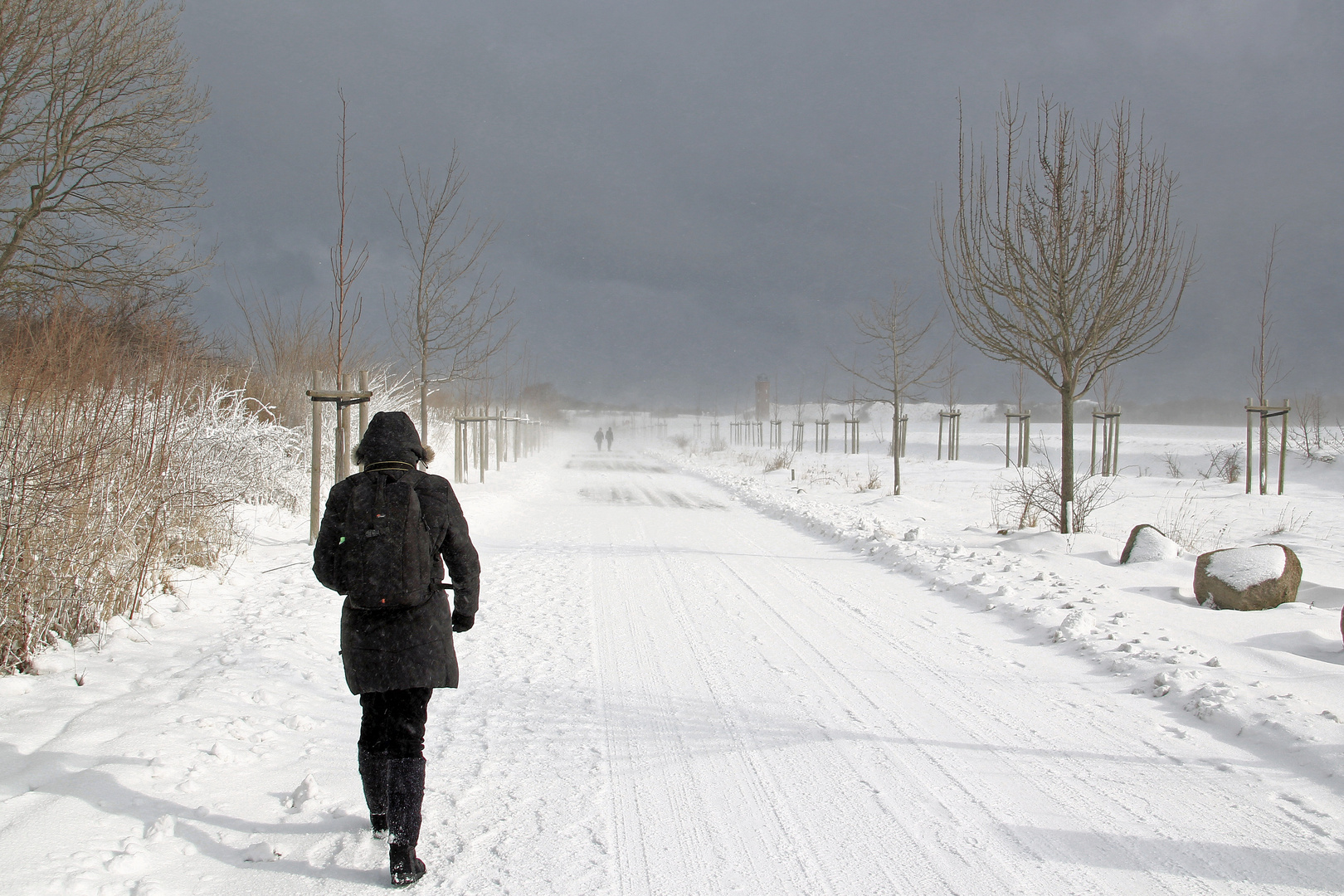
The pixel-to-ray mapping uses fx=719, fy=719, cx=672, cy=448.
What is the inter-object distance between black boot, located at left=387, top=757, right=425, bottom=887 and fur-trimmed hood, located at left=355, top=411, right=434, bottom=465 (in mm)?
1174

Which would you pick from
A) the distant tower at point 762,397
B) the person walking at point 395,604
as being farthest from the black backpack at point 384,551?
Answer: the distant tower at point 762,397

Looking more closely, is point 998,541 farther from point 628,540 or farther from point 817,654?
point 817,654

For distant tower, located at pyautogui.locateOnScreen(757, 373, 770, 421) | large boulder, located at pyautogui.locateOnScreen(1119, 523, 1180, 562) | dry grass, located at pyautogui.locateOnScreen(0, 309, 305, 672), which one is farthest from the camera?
distant tower, located at pyautogui.locateOnScreen(757, 373, 770, 421)

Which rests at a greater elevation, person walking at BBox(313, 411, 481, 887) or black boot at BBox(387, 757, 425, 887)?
person walking at BBox(313, 411, 481, 887)

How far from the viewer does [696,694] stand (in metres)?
4.58

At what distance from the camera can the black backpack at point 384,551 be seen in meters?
2.70

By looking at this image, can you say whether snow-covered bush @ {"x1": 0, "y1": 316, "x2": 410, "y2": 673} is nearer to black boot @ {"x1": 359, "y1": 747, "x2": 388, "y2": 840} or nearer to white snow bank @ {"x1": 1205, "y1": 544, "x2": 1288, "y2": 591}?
black boot @ {"x1": 359, "y1": 747, "x2": 388, "y2": 840}

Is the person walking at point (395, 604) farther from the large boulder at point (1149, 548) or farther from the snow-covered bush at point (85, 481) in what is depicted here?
the large boulder at point (1149, 548)

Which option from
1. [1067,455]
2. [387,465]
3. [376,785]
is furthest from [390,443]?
[1067,455]

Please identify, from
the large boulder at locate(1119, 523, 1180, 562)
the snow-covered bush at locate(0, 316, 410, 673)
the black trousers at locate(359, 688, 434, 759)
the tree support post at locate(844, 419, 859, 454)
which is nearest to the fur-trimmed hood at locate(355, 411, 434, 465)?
the black trousers at locate(359, 688, 434, 759)

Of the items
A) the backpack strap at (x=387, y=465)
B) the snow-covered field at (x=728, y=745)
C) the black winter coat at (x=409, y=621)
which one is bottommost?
the snow-covered field at (x=728, y=745)

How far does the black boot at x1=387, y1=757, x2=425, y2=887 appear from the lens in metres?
2.63

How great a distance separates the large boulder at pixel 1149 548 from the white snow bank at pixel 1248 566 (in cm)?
161

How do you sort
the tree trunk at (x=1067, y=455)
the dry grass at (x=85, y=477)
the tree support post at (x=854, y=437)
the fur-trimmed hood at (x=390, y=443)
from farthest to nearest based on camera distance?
the tree support post at (x=854, y=437) → the tree trunk at (x=1067, y=455) → the dry grass at (x=85, y=477) → the fur-trimmed hood at (x=390, y=443)
